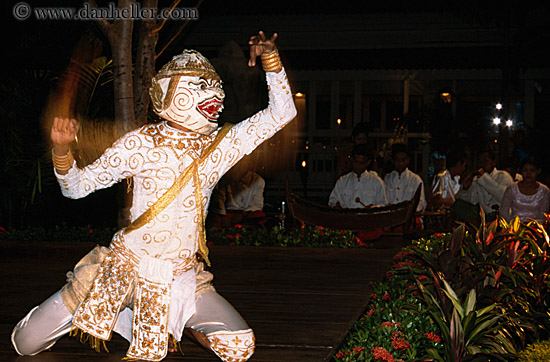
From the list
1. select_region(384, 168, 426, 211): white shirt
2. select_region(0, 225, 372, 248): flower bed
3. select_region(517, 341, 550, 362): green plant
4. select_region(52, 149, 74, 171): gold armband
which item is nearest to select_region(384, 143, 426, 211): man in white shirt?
select_region(384, 168, 426, 211): white shirt

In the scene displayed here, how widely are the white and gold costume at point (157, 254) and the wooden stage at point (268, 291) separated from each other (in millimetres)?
237

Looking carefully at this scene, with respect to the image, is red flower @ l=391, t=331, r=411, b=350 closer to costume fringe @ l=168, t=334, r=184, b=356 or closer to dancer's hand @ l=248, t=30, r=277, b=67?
costume fringe @ l=168, t=334, r=184, b=356

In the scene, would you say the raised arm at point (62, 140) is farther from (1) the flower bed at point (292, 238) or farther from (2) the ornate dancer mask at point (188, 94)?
(1) the flower bed at point (292, 238)

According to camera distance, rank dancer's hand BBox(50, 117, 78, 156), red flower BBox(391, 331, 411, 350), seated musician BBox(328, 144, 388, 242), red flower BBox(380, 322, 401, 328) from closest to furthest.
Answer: dancer's hand BBox(50, 117, 78, 156) → red flower BBox(391, 331, 411, 350) → red flower BBox(380, 322, 401, 328) → seated musician BBox(328, 144, 388, 242)

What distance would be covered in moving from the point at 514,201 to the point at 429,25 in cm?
871

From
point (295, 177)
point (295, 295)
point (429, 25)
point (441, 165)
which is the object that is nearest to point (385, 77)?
point (429, 25)

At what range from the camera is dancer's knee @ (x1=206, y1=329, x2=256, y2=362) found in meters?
3.66

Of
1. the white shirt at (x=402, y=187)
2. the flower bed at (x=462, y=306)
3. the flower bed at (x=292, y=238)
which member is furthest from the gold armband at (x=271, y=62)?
the white shirt at (x=402, y=187)

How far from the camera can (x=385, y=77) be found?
17.2m

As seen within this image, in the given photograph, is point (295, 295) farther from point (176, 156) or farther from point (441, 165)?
point (441, 165)

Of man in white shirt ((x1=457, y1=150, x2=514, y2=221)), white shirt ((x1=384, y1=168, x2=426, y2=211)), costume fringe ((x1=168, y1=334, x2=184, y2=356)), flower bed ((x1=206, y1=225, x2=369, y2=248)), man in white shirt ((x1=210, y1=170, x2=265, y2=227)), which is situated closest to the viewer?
costume fringe ((x1=168, y1=334, x2=184, y2=356))

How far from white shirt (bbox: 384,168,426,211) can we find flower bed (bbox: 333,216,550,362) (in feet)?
16.8

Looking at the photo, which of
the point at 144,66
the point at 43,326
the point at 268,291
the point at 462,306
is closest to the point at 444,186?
the point at 144,66

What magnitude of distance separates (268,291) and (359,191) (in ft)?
17.1
